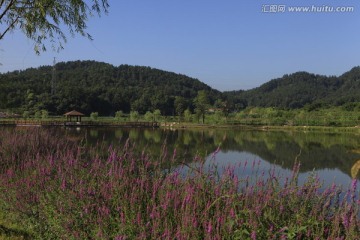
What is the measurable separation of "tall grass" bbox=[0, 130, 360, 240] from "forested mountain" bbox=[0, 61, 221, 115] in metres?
59.9

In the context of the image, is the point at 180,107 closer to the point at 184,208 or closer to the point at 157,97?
the point at 157,97

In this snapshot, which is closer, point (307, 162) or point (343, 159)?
point (307, 162)

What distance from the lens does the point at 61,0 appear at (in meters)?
8.09

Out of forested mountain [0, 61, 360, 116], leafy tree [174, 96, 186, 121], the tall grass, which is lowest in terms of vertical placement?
the tall grass

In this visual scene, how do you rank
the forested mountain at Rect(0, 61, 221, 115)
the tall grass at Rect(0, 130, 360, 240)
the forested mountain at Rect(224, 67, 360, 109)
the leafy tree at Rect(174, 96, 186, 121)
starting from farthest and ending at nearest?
the forested mountain at Rect(224, 67, 360, 109) < the leafy tree at Rect(174, 96, 186, 121) < the forested mountain at Rect(0, 61, 221, 115) < the tall grass at Rect(0, 130, 360, 240)

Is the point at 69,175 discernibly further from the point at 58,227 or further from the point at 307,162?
the point at 307,162

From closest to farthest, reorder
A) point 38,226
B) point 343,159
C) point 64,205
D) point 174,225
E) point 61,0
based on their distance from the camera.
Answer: point 174,225
point 64,205
point 38,226
point 61,0
point 343,159

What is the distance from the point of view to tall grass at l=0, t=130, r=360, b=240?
8.82 ft

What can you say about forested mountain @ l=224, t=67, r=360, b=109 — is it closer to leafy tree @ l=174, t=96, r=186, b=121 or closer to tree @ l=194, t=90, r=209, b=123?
leafy tree @ l=174, t=96, r=186, b=121

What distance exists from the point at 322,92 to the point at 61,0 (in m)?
173

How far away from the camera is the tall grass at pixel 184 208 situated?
269cm

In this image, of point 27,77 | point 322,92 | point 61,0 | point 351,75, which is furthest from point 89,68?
point 61,0

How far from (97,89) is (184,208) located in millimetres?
107528

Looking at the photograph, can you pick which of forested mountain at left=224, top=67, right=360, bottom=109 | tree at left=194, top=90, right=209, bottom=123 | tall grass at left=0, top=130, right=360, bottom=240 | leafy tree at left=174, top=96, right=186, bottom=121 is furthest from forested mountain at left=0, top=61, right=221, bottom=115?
tall grass at left=0, top=130, right=360, bottom=240
